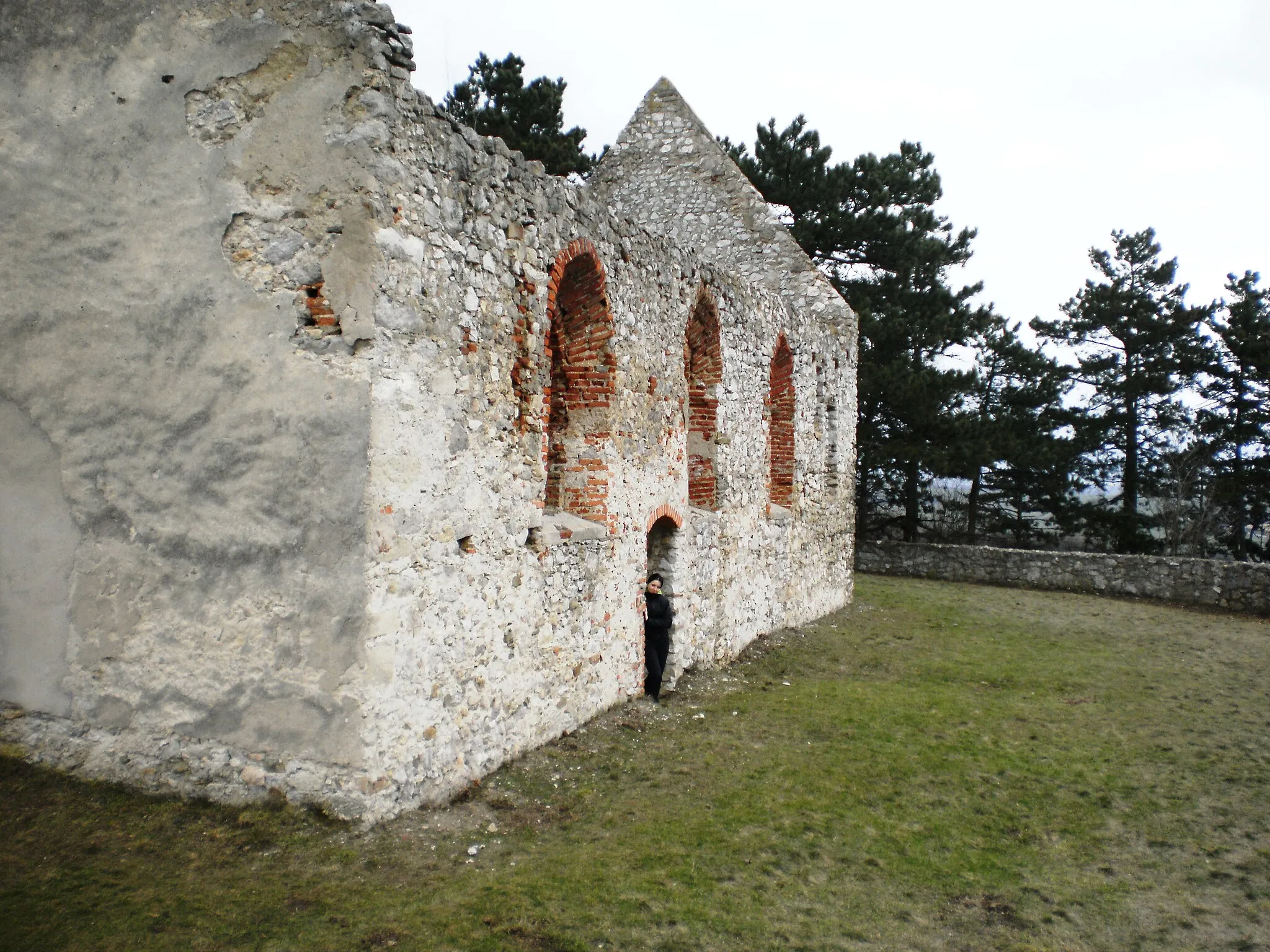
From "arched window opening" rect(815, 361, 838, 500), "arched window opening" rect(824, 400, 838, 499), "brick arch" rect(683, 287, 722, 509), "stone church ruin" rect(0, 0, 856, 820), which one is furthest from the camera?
"arched window opening" rect(824, 400, 838, 499)

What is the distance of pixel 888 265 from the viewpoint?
23766 millimetres

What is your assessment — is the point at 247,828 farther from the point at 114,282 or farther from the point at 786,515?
the point at 786,515

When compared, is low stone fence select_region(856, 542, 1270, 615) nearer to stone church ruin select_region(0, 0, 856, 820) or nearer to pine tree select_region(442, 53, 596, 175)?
pine tree select_region(442, 53, 596, 175)

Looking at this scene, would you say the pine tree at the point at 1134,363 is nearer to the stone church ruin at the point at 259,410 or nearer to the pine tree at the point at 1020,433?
the pine tree at the point at 1020,433

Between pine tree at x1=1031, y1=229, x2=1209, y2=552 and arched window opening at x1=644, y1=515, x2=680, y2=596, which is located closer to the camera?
arched window opening at x1=644, y1=515, x2=680, y2=596

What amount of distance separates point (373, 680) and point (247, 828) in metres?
1.07

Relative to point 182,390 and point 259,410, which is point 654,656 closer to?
point 259,410

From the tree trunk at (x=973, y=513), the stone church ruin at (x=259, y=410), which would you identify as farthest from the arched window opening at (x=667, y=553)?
the tree trunk at (x=973, y=513)

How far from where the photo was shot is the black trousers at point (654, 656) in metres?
8.50

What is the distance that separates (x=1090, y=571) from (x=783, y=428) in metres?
9.89

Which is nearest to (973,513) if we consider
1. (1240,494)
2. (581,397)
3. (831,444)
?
(1240,494)

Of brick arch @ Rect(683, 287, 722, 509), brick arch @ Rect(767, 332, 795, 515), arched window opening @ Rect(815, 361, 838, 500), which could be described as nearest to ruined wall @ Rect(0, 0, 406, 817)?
brick arch @ Rect(683, 287, 722, 509)

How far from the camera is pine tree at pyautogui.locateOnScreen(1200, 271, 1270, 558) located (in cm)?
2517

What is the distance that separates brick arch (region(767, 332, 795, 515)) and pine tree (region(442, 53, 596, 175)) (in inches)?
278
